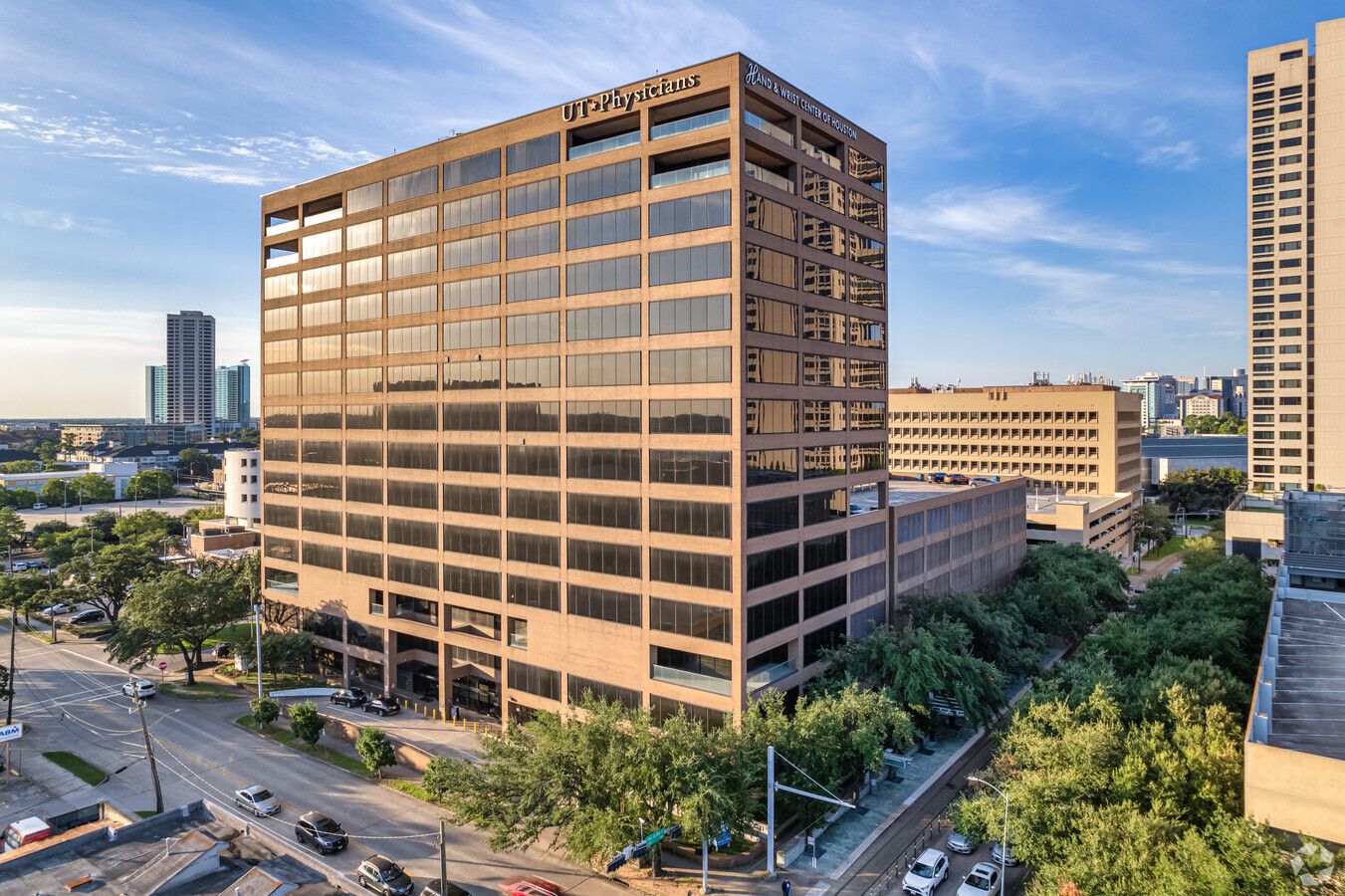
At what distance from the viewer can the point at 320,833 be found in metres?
41.2

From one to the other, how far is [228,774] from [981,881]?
47.2 meters

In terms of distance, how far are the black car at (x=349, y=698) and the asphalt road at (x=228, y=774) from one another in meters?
7.25

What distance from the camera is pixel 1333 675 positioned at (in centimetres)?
3959

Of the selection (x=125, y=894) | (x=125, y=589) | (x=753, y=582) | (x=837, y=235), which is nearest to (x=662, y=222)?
(x=837, y=235)

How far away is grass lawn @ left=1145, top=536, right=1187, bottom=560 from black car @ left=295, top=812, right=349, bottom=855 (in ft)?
450

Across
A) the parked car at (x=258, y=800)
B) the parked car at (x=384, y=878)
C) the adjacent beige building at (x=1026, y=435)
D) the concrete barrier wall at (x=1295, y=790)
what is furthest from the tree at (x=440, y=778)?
the adjacent beige building at (x=1026, y=435)

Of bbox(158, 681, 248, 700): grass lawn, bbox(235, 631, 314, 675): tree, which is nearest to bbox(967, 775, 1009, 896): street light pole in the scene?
bbox(235, 631, 314, 675): tree

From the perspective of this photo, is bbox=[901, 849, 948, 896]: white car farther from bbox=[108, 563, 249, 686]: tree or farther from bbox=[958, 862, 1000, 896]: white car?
bbox=[108, 563, 249, 686]: tree

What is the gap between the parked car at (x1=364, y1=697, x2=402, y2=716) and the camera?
62000 millimetres

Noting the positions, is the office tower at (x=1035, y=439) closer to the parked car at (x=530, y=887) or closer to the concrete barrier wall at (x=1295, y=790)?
the concrete barrier wall at (x=1295, y=790)

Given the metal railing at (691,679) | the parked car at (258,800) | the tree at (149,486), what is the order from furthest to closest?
the tree at (149,486)
the metal railing at (691,679)
the parked car at (258,800)

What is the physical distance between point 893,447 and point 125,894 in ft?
517

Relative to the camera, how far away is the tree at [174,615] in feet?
213

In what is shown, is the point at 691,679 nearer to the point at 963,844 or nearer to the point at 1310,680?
the point at 963,844
